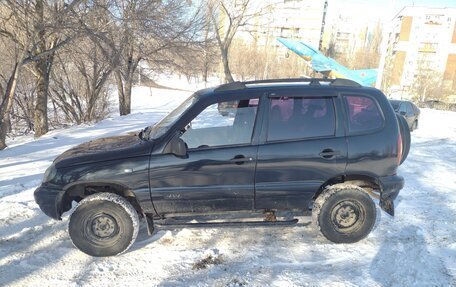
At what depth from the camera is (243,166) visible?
3.62 m

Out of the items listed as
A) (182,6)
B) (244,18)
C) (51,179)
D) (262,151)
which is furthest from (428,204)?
(244,18)

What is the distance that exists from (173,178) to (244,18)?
80.5 ft

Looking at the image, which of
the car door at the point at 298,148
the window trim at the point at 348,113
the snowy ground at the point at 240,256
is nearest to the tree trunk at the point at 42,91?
the snowy ground at the point at 240,256

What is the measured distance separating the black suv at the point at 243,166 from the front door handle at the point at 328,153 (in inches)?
0.4

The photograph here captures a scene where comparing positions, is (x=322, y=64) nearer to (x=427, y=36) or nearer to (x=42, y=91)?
(x=42, y=91)

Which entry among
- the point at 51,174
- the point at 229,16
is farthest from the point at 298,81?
the point at 229,16

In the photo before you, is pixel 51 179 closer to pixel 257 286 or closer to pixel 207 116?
pixel 207 116

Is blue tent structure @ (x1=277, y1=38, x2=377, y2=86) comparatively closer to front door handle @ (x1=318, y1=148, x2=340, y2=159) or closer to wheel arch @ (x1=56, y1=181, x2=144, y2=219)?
front door handle @ (x1=318, y1=148, x2=340, y2=159)

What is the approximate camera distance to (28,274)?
322 centimetres

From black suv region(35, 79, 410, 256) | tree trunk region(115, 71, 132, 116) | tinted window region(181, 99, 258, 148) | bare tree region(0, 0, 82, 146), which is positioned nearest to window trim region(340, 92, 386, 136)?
black suv region(35, 79, 410, 256)

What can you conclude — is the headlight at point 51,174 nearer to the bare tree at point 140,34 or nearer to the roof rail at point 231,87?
the roof rail at point 231,87

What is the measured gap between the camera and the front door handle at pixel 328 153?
371 centimetres

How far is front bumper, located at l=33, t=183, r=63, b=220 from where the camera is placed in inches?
139

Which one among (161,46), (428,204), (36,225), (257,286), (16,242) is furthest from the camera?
(161,46)
